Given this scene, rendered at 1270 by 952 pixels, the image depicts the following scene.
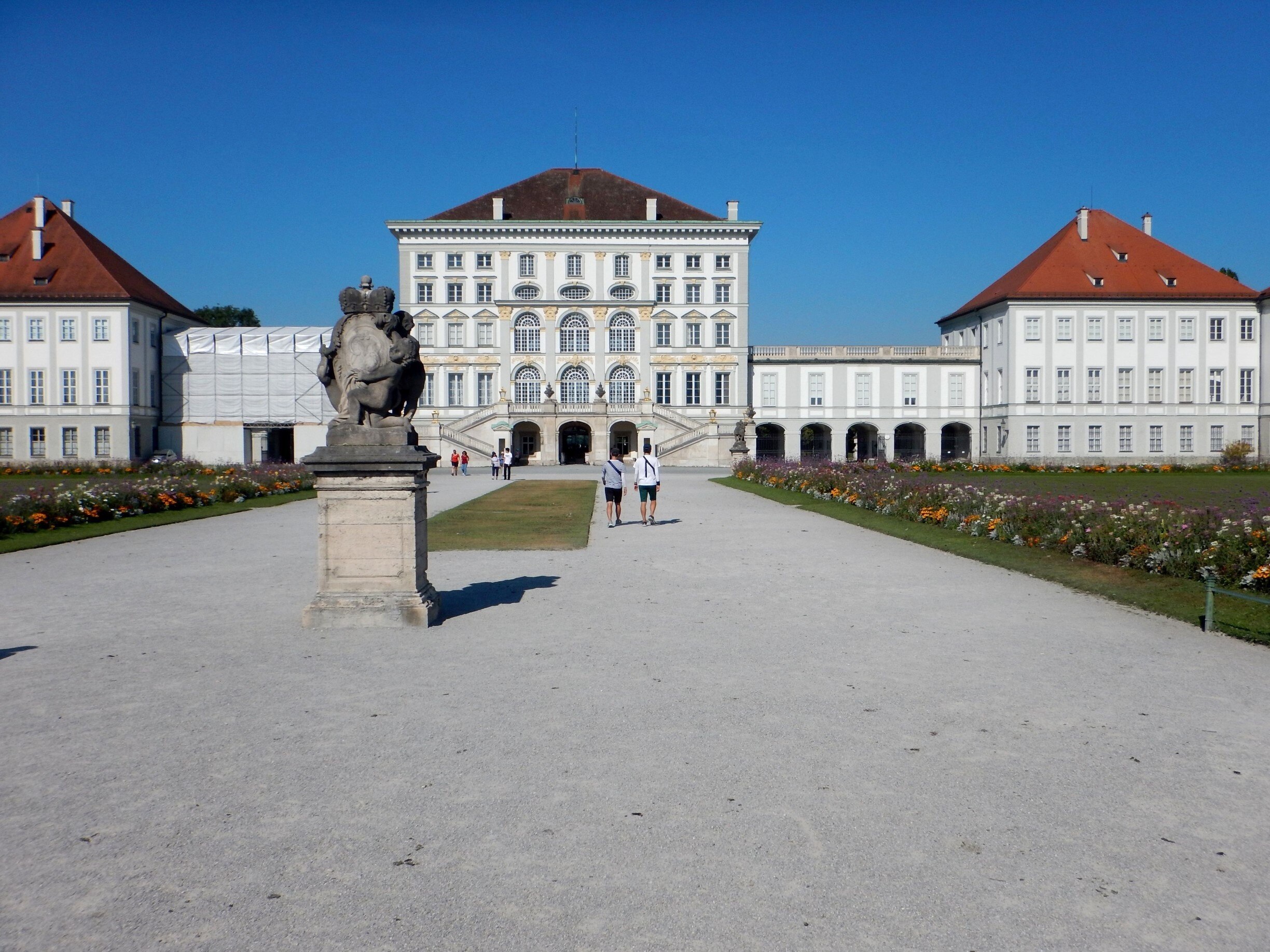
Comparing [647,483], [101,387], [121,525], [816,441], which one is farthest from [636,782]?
[816,441]

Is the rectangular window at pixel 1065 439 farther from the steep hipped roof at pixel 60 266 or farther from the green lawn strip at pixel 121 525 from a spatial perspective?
the steep hipped roof at pixel 60 266

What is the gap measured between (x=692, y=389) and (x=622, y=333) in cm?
611

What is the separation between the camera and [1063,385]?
59.2 m

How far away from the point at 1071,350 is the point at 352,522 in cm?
5856

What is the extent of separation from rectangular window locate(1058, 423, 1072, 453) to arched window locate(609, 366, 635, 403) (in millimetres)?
27026

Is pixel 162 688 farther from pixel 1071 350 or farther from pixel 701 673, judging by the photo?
pixel 1071 350

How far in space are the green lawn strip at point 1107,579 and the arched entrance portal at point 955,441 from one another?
4832 centimetres

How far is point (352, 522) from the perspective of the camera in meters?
9.07

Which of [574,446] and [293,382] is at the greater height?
[293,382]

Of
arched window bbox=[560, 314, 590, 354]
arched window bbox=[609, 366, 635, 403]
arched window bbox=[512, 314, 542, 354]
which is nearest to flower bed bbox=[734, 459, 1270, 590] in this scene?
arched window bbox=[609, 366, 635, 403]

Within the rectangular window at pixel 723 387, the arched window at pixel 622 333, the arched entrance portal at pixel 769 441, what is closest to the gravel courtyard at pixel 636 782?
the rectangular window at pixel 723 387

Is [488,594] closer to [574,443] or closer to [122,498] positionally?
[122,498]

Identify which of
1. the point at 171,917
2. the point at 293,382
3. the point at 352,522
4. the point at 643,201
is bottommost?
the point at 171,917

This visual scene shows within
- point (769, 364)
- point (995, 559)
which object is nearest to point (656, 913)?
point (995, 559)
